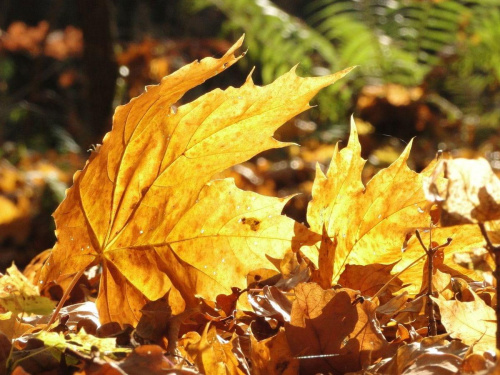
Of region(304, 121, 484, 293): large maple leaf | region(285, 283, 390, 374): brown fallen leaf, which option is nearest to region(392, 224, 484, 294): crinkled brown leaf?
region(304, 121, 484, 293): large maple leaf

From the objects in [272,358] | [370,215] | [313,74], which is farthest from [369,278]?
[313,74]

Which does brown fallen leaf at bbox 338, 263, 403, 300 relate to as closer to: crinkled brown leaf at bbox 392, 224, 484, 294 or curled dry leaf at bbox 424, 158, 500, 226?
crinkled brown leaf at bbox 392, 224, 484, 294

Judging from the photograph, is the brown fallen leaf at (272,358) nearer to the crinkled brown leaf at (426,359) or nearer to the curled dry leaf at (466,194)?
the crinkled brown leaf at (426,359)

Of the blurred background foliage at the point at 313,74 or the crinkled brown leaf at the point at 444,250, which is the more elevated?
the crinkled brown leaf at the point at 444,250

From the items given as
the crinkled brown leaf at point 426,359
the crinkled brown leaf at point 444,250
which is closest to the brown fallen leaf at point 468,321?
the crinkled brown leaf at point 426,359

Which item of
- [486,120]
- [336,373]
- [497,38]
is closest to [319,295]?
[336,373]

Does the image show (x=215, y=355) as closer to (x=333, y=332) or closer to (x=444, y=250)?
(x=333, y=332)

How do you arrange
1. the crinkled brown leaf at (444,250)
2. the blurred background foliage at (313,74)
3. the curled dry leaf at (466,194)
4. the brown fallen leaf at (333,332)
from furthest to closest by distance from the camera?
the blurred background foliage at (313,74) → the crinkled brown leaf at (444,250) → the brown fallen leaf at (333,332) → the curled dry leaf at (466,194)

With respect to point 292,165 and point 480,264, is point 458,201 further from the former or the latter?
point 292,165
